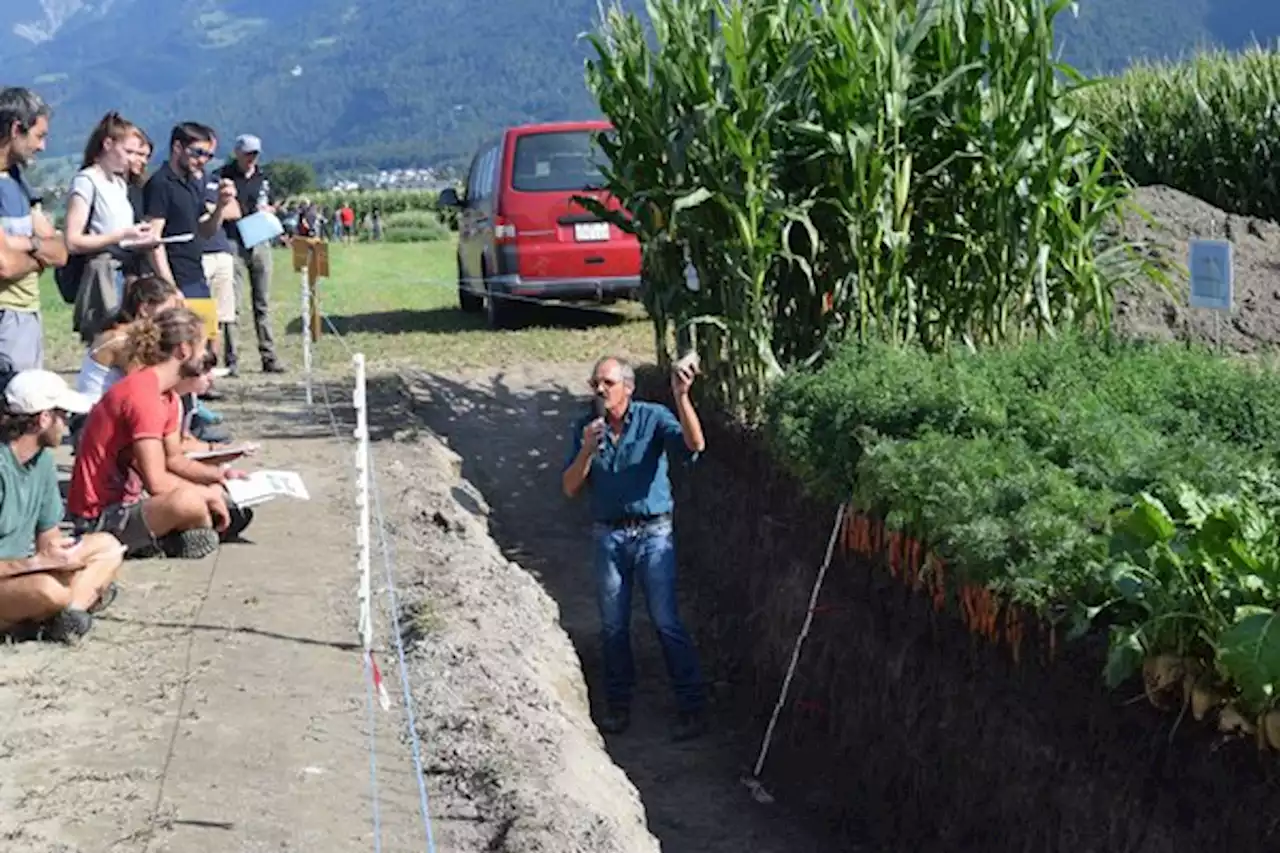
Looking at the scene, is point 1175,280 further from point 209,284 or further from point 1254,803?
point 1254,803

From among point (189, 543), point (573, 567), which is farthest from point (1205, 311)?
point (189, 543)

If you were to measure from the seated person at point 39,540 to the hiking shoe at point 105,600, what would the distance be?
6.1 inches

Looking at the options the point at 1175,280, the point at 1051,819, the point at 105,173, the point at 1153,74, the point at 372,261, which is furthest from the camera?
the point at 372,261

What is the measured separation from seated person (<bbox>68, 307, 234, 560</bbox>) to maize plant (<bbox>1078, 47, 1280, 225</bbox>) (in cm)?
859

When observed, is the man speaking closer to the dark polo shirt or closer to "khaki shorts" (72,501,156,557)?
"khaki shorts" (72,501,156,557)

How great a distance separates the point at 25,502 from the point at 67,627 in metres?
0.52

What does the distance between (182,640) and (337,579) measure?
117cm

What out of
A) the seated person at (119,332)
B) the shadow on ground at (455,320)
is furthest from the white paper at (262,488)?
the shadow on ground at (455,320)

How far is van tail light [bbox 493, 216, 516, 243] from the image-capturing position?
17922 millimetres

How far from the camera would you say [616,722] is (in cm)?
915

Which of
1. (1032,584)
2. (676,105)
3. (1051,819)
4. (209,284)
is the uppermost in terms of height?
(676,105)

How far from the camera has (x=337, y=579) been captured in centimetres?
875

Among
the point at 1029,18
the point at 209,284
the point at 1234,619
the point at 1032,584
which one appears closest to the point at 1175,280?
the point at 1029,18

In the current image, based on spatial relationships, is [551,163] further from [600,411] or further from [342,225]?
[342,225]
